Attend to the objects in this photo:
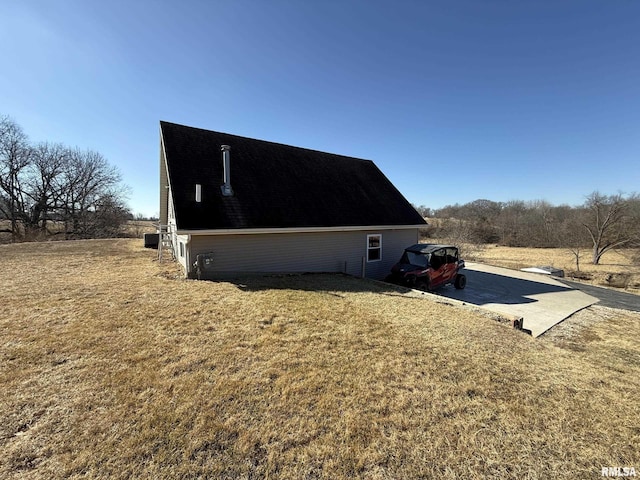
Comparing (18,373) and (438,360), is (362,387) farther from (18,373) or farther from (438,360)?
(18,373)

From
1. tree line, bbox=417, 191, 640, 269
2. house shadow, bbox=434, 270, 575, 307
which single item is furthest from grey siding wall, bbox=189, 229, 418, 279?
tree line, bbox=417, 191, 640, 269

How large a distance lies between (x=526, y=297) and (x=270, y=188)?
1127 centimetres

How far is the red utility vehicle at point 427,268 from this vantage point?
10.5 meters

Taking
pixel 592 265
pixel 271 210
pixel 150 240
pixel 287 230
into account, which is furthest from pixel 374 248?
pixel 592 265

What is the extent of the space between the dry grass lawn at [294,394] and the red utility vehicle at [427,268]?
159 inches

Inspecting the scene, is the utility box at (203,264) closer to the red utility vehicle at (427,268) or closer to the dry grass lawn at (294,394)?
the dry grass lawn at (294,394)

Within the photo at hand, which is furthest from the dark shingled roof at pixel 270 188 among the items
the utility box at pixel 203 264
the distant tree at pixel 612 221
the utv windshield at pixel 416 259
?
the distant tree at pixel 612 221

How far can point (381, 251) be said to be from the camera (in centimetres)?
1342

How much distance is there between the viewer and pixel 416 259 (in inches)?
438

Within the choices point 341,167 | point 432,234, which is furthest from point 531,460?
point 432,234

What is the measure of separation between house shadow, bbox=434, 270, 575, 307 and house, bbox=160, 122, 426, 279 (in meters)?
3.56

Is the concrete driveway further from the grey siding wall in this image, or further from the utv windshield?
the grey siding wall

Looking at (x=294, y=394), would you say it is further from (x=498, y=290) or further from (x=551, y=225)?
(x=551, y=225)

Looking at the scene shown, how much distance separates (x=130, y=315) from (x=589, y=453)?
23.7ft
